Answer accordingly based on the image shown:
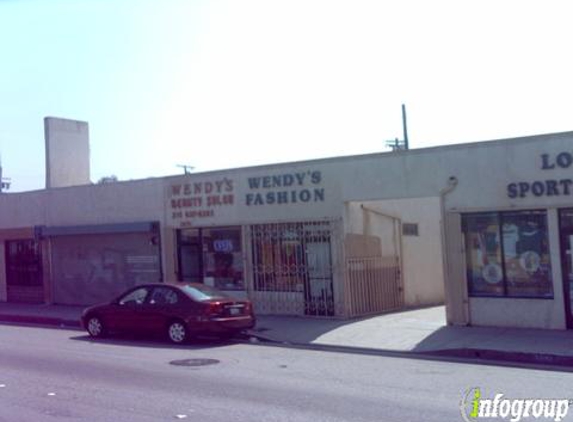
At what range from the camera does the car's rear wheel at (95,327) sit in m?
17.0

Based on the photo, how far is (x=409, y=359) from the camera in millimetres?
13250

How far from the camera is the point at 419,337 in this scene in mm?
15328

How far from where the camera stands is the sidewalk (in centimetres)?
1314

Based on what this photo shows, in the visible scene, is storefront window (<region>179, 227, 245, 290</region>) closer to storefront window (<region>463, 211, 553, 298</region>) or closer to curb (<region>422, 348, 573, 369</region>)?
storefront window (<region>463, 211, 553, 298</region>)

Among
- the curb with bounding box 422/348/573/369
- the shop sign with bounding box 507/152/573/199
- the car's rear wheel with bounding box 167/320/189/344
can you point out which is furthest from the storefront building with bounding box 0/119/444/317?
the curb with bounding box 422/348/573/369

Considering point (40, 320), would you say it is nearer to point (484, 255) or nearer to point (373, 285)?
point (373, 285)

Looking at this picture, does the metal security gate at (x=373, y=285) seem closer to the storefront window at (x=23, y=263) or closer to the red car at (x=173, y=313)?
the red car at (x=173, y=313)

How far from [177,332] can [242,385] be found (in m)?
5.41

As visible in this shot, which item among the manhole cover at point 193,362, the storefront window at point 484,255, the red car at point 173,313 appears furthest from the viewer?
the storefront window at point 484,255

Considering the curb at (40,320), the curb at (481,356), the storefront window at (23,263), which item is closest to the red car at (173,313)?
the curb at (481,356)

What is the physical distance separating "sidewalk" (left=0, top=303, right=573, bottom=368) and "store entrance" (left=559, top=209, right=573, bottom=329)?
593mm

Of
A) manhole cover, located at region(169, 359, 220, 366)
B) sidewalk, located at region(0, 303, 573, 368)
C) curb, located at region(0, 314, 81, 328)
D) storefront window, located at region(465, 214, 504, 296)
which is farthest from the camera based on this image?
curb, located at region(0, 314, 81, 328)

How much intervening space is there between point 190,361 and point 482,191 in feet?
24.5

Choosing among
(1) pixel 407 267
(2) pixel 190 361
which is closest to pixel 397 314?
(1) pixel 407 267
